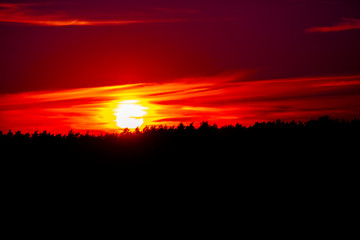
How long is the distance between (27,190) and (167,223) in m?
4.45

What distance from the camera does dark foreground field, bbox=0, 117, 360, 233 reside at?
14016 mm

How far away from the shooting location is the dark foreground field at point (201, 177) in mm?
14016

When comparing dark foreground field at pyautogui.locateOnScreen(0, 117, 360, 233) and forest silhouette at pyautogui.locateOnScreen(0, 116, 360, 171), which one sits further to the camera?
forest silhouette at pyautogui.locateOnScreen(0, 116, 360, 171)

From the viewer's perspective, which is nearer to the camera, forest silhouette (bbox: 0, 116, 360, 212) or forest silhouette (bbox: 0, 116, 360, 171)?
forest silhouette (bbox: 0, 116, 360, 212)

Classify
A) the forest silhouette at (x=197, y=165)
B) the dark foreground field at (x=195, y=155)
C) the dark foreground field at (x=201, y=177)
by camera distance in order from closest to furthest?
the dark foreground field at (x=201, y=177), the forest silhouette at (x=197, y=165), the dark foreground field at (x=195, y=155)

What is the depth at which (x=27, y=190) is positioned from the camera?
48.2ft

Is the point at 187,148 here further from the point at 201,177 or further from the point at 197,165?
the point at 201,177

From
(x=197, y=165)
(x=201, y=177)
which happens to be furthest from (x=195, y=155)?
(x=201, y=177)

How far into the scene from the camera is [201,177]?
1488 cm

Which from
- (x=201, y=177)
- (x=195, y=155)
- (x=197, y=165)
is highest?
(x=195, y=155)

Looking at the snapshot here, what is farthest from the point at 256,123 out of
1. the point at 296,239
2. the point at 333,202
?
the point at 296,239

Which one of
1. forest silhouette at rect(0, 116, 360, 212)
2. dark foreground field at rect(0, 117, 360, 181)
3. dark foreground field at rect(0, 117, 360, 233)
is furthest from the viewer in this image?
dark foreground field at rect(0, 117, 360, 181)

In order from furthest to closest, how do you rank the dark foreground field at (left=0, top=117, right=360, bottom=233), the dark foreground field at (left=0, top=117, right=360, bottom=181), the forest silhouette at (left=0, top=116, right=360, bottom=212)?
the dark foreground field at (left=0, top=117, right=360, bottom=181), the forest silhouette at (left=0, top=116, right=360, bottom=212), the dark foreground field at (left=0, top=117, right=360, bottom=233)

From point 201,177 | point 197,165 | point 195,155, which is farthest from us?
point 195,155
